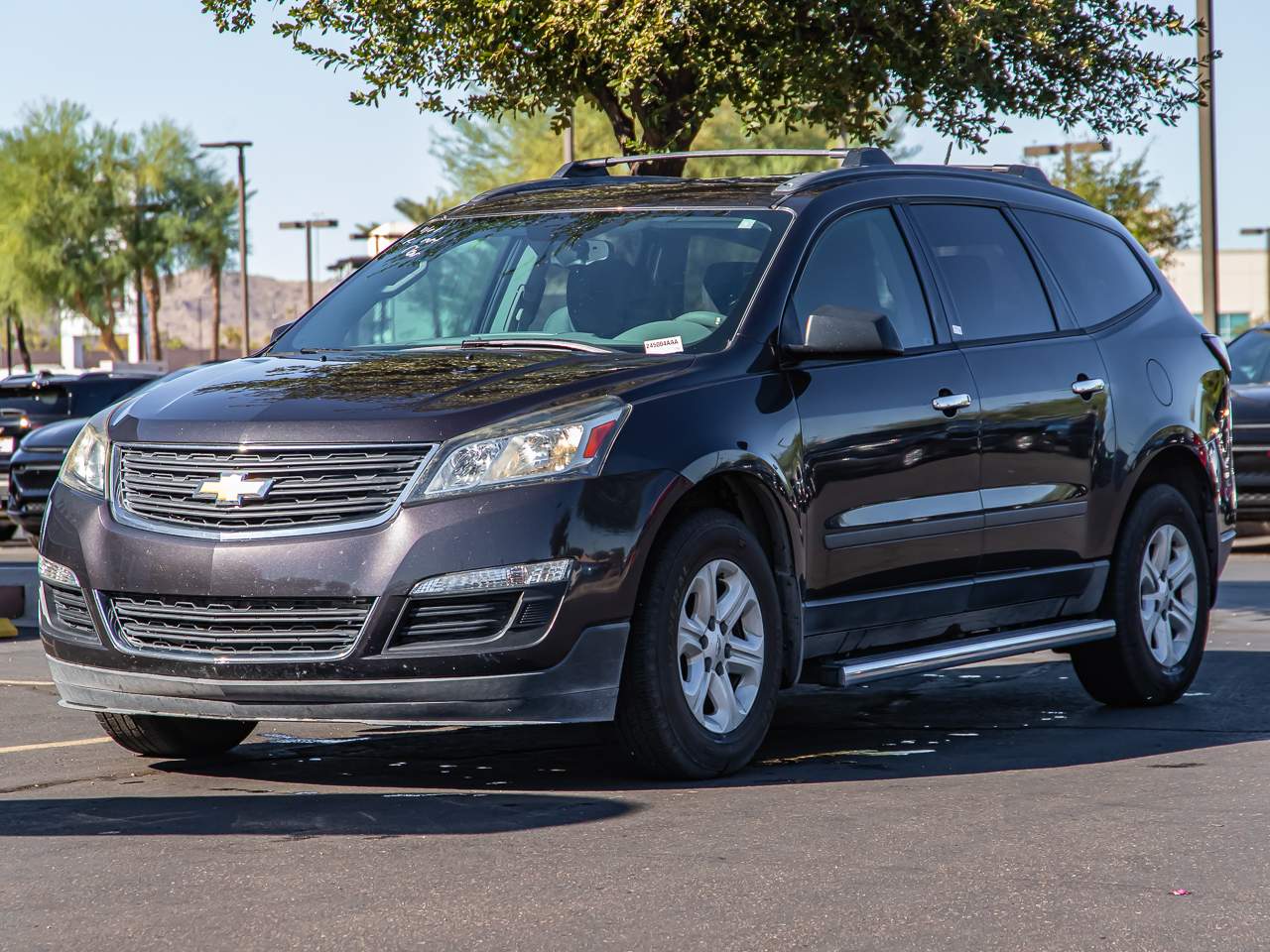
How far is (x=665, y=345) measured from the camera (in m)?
6.65

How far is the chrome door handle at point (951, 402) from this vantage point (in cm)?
715

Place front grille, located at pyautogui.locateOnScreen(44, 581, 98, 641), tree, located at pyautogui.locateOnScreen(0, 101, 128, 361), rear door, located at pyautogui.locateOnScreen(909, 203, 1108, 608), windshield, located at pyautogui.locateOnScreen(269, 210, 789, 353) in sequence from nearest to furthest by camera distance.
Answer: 1. front grille, located at pyautogui.locateOnScreen(44, 581, 98, 641)
2. windshield, located at pyautogui.locateOnScreen(269, 210, 789, 353)
3. rear door, located at pyautogui.locateOnScreen(909, 203, 1108, 608)
4. tree, located at pyautogui.locateOnScreen(0, 101, 128, 361)

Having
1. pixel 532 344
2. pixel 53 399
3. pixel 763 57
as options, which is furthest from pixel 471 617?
pixel 53 399

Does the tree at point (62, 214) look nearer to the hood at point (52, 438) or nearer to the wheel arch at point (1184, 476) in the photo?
the hood at point (52, 438)

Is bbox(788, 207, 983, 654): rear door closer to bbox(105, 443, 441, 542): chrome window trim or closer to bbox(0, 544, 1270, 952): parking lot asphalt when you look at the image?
bbox(0, 544, 1270, 952): parking lot asphalt

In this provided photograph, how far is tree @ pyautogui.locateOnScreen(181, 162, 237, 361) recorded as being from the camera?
68750 mm

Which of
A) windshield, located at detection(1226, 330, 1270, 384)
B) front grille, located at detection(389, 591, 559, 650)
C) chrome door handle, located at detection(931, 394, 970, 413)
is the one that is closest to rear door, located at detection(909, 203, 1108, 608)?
chrome door handle, located at detection(931, 394, 970, 413)

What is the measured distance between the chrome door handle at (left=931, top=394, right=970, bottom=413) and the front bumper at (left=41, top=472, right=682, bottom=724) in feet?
4.69

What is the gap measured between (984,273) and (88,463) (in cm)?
336

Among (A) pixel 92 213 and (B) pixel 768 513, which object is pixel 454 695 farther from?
(A) pixel 92 213

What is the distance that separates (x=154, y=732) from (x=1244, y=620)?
7029 mm

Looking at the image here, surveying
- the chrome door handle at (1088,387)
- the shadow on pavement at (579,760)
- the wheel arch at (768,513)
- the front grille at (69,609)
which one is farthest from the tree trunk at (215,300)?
the wheel arch at (768,513)

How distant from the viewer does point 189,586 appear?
5.98 metres

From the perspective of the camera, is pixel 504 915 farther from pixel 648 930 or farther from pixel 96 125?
pixel 96 125
